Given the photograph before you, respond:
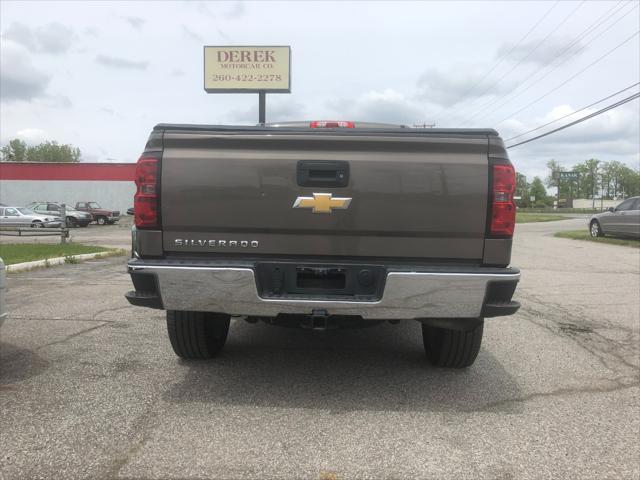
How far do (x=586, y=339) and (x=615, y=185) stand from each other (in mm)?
149394

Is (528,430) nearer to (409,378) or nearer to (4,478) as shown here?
(409,378)

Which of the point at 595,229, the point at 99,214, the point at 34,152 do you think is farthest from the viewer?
the point at 34,152

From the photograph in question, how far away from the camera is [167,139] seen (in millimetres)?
3242

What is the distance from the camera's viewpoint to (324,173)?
3201 mm

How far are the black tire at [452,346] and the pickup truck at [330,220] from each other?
2.44 feet

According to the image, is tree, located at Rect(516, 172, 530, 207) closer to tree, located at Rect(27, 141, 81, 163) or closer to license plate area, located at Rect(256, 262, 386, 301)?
tree, located at Rect(27, 141, 81, 163)

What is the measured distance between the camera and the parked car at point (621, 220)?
1691 cm

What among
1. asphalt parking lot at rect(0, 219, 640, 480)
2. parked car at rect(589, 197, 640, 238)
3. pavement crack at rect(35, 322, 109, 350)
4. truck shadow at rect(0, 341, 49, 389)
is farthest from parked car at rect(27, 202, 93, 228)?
truck shadow at rect(0, 341, 49, 389)

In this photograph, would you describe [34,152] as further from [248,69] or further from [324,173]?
[324,173]

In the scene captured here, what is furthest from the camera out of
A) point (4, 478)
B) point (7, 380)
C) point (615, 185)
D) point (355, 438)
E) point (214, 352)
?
point (615, 185)

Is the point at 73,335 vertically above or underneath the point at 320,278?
underneath

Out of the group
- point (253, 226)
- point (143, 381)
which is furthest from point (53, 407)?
point (253, 226)

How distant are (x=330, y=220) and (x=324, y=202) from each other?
12 cm

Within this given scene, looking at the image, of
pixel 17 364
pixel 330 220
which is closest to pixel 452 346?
pixel 330 220
